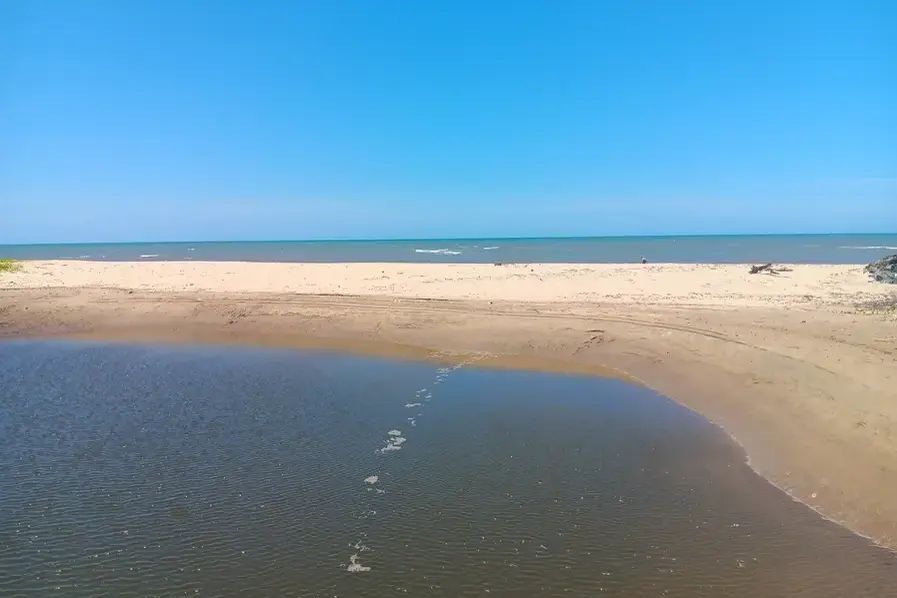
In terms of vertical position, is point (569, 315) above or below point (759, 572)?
above

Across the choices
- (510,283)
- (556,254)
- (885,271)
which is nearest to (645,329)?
(510,283)

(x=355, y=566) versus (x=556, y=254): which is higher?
(x=556, y=254)

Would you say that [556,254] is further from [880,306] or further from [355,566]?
[355,566]

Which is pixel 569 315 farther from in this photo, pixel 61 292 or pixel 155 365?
pixel 61 292

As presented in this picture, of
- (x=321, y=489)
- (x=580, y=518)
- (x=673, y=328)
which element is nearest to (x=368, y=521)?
(x=321, y=489)

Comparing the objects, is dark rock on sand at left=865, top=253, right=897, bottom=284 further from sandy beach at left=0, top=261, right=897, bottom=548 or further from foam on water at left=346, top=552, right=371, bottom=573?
foam on water at left=346, top=552, right=371, bottom=573

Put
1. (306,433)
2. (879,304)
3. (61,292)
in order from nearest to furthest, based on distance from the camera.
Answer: (306,433)
(879,304)
(61,292)

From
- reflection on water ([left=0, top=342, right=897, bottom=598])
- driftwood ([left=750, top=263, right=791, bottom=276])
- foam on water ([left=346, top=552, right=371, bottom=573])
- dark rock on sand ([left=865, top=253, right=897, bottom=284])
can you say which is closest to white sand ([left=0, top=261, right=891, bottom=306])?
dark rock on sand ([left=865, top=253, right=897, bottom=284])

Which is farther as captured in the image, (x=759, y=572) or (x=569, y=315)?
(x=569, y=315)
